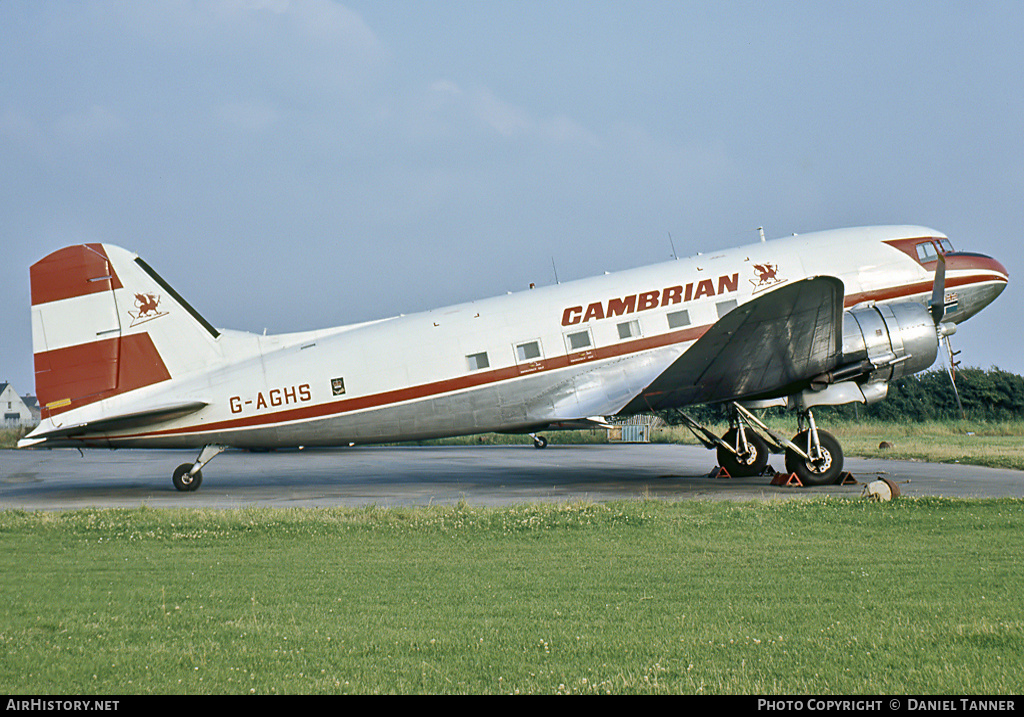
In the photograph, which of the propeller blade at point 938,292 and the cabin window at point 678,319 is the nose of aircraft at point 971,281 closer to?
the propeller blade at point 938,292

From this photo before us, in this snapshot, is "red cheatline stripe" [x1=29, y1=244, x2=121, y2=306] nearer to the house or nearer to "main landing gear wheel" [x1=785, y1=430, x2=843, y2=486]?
"main landing gear wheel" [x1=785, y1=430, x2=843, y2=486]

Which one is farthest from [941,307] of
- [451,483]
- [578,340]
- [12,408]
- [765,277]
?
[12,408]

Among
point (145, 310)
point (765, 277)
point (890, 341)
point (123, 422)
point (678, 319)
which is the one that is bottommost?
point (890, 341)

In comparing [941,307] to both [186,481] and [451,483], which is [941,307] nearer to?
[451,483]

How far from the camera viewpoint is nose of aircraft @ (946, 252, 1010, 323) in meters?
17.5

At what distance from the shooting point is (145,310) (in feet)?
55.9

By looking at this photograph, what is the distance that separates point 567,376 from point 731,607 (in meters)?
10.3

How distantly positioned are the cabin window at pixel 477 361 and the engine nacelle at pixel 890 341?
6986mm

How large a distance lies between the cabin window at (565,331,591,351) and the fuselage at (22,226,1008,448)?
21mm

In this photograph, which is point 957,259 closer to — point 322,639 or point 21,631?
point 322,639

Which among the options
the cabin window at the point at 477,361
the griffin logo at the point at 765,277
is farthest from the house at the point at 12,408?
the griffin logo at the point at 765,277

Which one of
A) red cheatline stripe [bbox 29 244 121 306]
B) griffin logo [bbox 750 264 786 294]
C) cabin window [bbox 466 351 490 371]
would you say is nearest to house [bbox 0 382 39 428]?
red cheatline stripe [bbox 29 244 121 306]

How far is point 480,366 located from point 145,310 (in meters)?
7.17

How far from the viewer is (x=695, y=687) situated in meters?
4.62
